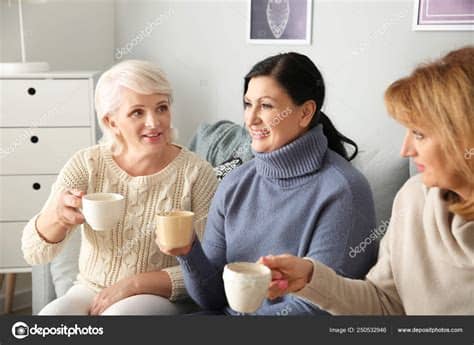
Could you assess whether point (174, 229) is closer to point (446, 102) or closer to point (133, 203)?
point (133, 203)

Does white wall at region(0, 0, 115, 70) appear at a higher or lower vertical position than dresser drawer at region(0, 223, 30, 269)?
higher

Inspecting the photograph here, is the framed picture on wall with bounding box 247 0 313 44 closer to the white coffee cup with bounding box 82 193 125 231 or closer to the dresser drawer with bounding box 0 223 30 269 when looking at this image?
the white coffee cup with bounding box 82 193 125 231

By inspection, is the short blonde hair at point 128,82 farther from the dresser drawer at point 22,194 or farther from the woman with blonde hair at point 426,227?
the woman with blonde hair at point 426,227

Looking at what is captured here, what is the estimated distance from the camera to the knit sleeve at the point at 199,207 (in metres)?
1.04

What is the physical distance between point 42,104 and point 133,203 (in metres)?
0.42

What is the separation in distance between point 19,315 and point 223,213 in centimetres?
37

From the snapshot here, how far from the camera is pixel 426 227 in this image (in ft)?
2.82

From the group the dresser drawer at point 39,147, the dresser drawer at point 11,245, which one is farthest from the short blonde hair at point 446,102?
the dresser drawer at point 11,245

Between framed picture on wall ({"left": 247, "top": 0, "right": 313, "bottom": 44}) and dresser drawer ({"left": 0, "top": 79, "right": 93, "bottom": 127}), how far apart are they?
15.5 inches

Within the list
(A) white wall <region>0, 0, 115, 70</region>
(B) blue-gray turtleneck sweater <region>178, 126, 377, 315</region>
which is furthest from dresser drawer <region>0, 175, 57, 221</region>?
(B) blue-gray turtleneck sweater <region>178, 126, 377, 315</region>

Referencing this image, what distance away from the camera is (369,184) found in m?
0.96

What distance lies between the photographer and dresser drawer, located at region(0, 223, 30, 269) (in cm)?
118

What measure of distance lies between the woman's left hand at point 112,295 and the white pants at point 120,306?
12mm

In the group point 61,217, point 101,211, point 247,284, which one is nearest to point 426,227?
point 247,284
